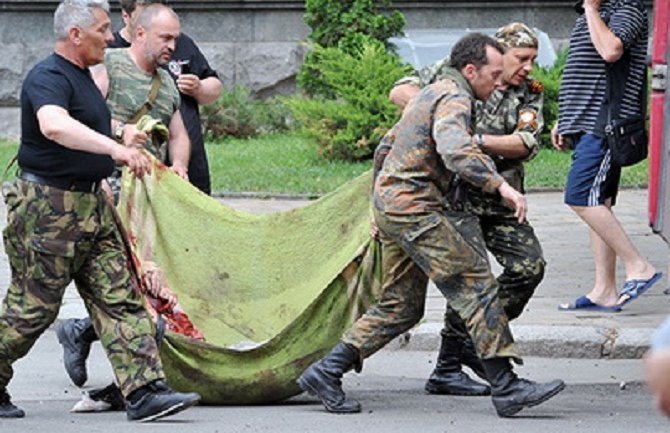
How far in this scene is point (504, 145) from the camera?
6.74m

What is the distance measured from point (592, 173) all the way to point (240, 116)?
29.4ft

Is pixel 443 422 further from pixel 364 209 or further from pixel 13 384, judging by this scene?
pixel 13 384

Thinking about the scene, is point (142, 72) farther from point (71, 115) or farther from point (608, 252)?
point (608, 252)

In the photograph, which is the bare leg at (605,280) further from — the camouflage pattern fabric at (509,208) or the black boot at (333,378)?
the black boot at (333,378)

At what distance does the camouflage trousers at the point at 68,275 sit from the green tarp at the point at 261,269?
612mm

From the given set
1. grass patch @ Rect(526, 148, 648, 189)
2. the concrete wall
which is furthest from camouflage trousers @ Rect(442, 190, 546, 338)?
the concrete wall

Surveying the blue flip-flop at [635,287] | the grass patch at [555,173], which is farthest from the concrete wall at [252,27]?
the blue flip-flop at [635,287]

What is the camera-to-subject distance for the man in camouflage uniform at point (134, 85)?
23.2 feet

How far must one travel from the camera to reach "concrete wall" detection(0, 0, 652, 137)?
18.7 metres

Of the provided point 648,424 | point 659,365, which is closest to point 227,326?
point 648,424

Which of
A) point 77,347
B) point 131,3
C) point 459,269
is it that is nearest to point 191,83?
point 131,3

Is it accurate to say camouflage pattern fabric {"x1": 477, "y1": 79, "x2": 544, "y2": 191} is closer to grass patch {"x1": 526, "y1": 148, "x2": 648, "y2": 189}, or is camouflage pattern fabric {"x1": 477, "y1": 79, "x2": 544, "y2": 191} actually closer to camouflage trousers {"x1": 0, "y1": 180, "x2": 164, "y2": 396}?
camouflage trousers {"x1": 0, "y1": 180, "x2": 164, "y2": 396}

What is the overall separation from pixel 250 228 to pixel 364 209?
579mm

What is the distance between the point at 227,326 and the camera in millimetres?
7375
